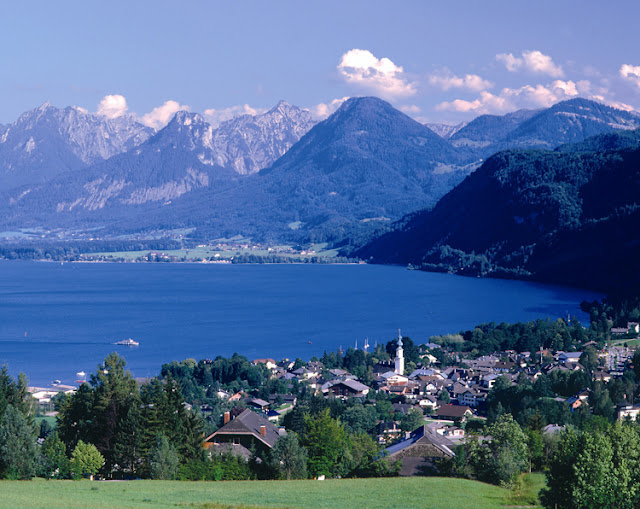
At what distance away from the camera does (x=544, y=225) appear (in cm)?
16238

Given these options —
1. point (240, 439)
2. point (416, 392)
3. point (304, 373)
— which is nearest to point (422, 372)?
point (416, 392)

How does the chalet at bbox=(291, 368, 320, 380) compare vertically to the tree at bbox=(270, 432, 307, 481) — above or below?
below

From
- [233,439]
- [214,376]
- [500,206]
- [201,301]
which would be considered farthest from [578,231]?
[233,439]

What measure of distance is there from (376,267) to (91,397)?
154519 millimetres

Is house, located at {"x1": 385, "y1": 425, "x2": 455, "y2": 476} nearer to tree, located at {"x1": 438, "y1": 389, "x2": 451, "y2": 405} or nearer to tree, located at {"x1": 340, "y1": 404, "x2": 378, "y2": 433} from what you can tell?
tree, located at {"x1": 340, "y1": 404, "x2": 378, "y2": 433}

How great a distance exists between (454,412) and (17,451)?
88.2 feet

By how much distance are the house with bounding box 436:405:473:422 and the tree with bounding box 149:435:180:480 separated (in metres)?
22.8

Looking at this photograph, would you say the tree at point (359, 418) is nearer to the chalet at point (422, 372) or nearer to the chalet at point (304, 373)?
the chalet at point (304, 373)

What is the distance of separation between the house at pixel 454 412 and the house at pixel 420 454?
58.1ft

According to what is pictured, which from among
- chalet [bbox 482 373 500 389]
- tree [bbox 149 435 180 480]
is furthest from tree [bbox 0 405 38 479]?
chalet [bbox 482 373 500 389]

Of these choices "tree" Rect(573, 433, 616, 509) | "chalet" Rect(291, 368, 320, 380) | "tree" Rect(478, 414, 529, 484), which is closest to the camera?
"tree" Rect(573, 433, 616, 509)

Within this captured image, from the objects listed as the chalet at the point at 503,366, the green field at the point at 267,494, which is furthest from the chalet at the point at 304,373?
the green field at the point at 267,494

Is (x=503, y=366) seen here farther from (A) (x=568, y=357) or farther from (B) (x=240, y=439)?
(B) (x=240, y=439)

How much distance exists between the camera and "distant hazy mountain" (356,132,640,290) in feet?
445
